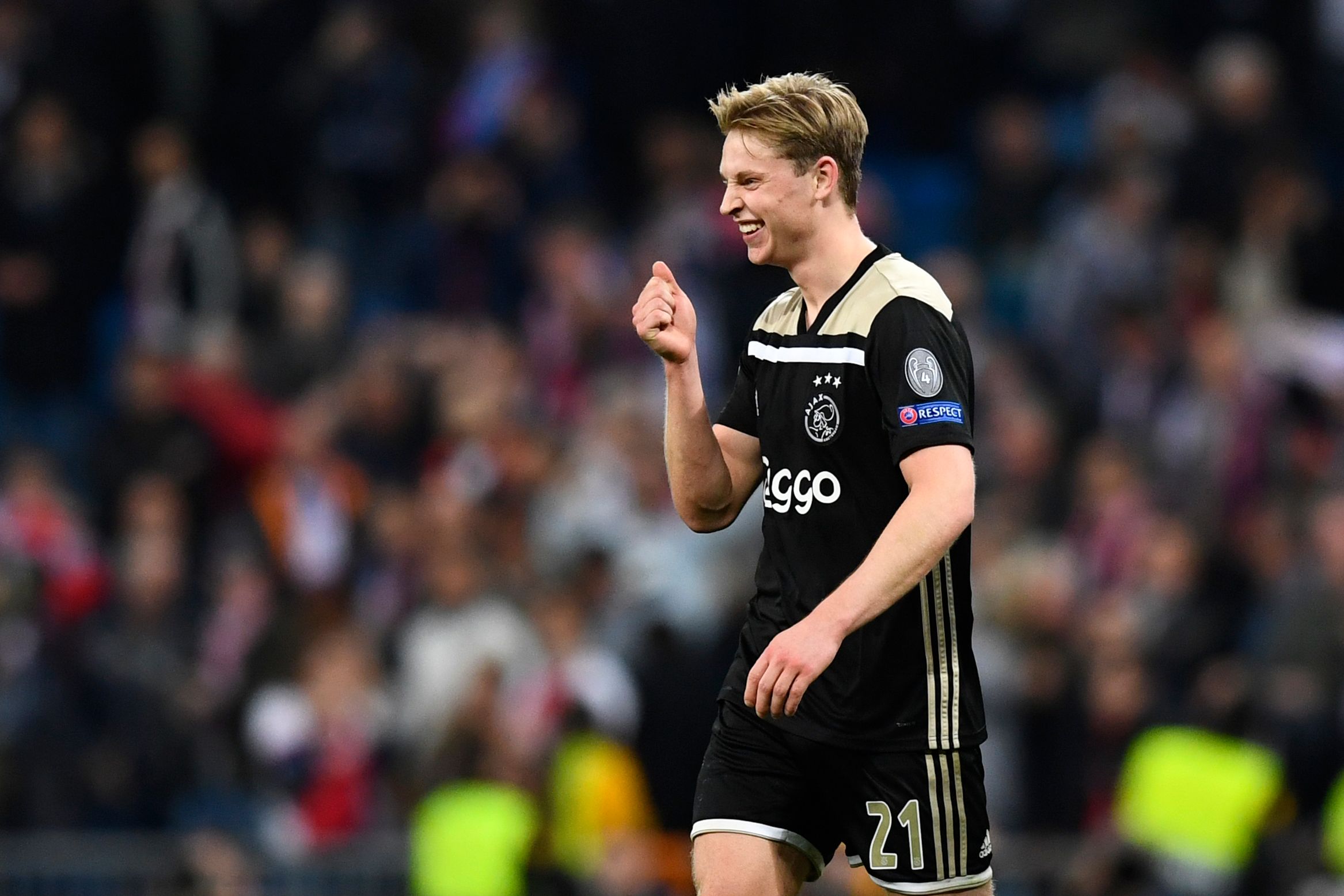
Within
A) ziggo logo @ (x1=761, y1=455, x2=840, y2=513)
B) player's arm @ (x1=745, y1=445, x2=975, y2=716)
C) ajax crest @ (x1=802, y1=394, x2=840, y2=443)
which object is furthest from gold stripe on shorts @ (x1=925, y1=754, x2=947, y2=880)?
ajax crest @ (x1=802, y1=394, x2=840, y2=443)

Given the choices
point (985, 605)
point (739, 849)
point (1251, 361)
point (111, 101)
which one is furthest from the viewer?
point (111, 101)

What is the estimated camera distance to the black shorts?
5480 millimetres

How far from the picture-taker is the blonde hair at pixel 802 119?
5.45 metres

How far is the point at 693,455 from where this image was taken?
580 centimetres

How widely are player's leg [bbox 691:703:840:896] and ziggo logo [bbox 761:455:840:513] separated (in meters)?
0.52

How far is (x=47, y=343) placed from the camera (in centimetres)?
1466

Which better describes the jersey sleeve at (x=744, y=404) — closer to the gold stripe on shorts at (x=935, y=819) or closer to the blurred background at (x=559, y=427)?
the gold stripe on shorts at (x=935, y=819)

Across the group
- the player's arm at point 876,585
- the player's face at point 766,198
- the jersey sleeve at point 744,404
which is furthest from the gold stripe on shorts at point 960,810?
the player's face at point 766,198

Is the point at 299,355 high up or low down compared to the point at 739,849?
up

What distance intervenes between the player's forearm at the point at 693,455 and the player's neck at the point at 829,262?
0.33 meters

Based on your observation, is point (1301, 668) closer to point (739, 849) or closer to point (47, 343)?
point (739, 849)

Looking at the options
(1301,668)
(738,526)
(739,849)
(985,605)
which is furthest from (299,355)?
(739,849)

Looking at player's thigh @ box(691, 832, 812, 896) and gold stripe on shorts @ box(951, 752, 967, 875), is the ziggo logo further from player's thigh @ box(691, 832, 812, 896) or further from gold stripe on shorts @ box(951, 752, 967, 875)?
player's thigh @ box(691, 832, 812, 896)

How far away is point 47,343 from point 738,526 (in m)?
5.10
